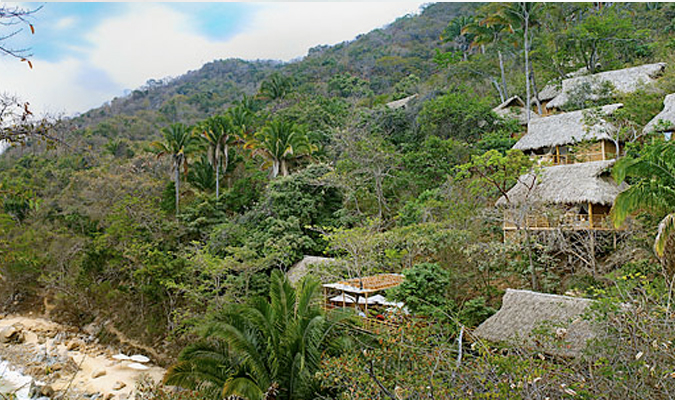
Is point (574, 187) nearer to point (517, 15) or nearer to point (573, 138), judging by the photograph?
point (573, 138)

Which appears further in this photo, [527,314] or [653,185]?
[527,314]

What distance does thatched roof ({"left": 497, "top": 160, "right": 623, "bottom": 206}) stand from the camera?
43.4 feet

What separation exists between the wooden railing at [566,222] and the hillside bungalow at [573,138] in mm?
2407

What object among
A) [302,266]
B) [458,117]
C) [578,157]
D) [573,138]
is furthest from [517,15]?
[302,266]

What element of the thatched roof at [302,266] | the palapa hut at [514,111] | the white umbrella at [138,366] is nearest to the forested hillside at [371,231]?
the thatched roof at [302,266]

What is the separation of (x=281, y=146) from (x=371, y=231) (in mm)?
8062

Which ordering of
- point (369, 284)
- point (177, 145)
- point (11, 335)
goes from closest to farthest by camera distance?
point (369, 284)
point (11, 335)
point (177, 145)

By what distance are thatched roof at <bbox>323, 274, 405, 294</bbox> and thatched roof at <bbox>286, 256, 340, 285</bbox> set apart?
2.06 m

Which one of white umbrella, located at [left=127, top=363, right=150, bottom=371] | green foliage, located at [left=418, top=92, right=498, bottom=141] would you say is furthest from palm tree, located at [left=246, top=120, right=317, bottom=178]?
white umbrella, located at [left=127, top=363, right=150, bottom=371]

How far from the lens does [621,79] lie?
20000 millimetres

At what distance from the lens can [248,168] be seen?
2633 cm

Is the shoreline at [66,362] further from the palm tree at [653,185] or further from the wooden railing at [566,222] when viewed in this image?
the palm tree at [653,185]

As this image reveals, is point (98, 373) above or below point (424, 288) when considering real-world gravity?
below

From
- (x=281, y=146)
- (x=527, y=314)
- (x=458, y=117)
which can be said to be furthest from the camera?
(x=281, y=146)
